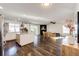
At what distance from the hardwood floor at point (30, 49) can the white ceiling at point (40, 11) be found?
544 mm

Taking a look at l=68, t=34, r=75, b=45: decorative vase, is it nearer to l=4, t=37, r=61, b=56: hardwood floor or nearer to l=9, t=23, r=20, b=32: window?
l=4, t=37, r=61, b=56: hardwood floor

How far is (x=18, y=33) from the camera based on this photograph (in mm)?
2135

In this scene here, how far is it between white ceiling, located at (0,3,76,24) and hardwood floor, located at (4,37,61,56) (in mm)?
544

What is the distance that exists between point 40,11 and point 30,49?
0.84 meters

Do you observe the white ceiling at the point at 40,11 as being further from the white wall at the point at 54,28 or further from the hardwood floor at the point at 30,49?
the hardwood floor at the point at 30,49

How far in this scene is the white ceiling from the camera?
1.89 m

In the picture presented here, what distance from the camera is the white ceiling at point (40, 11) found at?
6.20 ft

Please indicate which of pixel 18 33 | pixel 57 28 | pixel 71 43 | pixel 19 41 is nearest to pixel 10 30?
pixel 18 33

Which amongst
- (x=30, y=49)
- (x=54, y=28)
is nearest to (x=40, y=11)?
(x=54, y=28)

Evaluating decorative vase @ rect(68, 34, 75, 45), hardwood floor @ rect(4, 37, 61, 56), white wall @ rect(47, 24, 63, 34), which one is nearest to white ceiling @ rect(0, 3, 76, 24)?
white wall @ rect(47, 24, 63, 34)

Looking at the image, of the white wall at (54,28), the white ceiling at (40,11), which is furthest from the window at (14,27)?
the white wall at (54,28)

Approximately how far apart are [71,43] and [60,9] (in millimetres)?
747

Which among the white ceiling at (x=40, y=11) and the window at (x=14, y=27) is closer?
the white ceiling at (x=40, y=11)

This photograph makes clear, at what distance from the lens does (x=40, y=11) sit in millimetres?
1969
